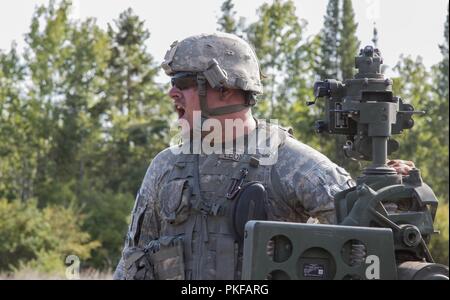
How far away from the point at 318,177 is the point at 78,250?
30.9 meters

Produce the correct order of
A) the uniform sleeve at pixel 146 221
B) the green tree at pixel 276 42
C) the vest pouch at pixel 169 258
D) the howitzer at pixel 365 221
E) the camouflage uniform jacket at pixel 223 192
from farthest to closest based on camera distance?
the green tree at pixel 276 42 < the uniform sleeve at pixel 146 221 < the vest pouch at pixel 169 258 < the camouflage uniform jacket at pixel 223 192 < the howitzer at pixel 365 221

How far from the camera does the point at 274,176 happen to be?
19.5ft

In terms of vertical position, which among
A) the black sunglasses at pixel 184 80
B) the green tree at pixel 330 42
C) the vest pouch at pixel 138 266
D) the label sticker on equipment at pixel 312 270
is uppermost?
the green tree at pixel 330 42

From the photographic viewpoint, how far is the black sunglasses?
20.1 feet

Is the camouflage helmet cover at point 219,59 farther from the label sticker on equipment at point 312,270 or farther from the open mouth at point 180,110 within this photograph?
the label sticker on equipment at point 312,270

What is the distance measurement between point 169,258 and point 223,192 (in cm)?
47

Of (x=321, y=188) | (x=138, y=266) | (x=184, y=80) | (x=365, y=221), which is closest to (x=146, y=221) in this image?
(x=138, y=266)

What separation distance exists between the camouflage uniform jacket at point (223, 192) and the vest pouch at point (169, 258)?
0.05 ft

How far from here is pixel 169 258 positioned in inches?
237

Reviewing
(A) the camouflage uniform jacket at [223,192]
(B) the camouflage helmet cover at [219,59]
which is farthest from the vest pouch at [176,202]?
(B) the camouflage helmet cover at [219,59]

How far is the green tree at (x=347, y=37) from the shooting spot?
3669 cm

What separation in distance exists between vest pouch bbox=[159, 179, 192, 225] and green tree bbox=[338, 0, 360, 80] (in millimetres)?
30532

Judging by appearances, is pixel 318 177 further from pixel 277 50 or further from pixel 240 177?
pixel 277 50

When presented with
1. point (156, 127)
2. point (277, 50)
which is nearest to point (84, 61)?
point (156, 127)
